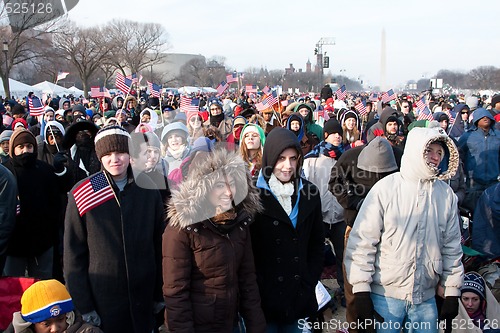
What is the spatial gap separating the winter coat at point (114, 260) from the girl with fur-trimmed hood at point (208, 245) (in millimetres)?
487

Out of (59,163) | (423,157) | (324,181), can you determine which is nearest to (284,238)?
(423,157)

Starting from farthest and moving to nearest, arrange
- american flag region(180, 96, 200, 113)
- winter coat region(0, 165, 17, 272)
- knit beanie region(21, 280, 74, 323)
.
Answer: american flag region(180, 96, 200, 113), winter coat region(0, 165, 17, 272), knit beanie region(21, 280, 74, 323)

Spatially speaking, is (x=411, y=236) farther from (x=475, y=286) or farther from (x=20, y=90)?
(x=20, y=90)

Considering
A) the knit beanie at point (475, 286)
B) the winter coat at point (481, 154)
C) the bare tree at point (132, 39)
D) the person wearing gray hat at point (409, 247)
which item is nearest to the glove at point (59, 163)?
the person wearing gray hat at point (409, 247)

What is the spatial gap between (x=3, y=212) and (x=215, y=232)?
6.69 feet

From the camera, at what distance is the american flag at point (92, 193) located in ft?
9.74

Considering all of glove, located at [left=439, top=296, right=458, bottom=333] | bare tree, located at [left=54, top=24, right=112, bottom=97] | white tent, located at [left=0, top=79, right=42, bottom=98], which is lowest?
A: glove, located at [left=439, top=296, right=458, bottom=333]

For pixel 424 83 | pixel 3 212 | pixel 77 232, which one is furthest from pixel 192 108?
pixel 424 83

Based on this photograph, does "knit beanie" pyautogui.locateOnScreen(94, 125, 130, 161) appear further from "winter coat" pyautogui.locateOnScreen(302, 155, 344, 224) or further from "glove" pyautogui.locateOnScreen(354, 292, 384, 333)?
"winter coat" pyautogui.locateOnScreen(302, 155, 344, 224)

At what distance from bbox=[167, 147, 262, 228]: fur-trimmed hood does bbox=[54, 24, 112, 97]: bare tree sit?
140 feet

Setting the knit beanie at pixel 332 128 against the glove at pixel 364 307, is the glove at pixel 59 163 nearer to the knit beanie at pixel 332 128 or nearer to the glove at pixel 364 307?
the knit beanie at pixel 332 128

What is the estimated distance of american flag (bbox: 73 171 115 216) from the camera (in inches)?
117

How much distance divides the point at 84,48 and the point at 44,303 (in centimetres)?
4694

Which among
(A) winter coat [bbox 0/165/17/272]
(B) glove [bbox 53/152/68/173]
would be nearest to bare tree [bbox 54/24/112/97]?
(B) glove [bbox 53/152/68/173]
